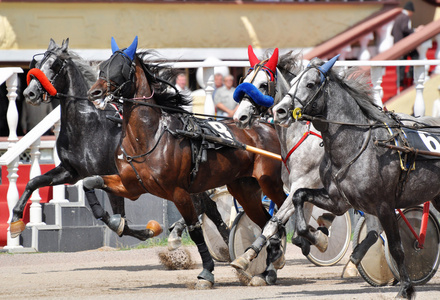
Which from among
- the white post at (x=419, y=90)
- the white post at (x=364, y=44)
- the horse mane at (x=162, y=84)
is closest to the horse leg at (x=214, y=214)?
the horse mane at (x=162, y=84)

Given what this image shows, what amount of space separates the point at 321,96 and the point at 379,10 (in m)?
9.83

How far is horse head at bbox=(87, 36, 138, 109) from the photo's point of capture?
358 inches

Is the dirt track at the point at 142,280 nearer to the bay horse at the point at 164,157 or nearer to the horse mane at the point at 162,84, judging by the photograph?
the bay horse at the point at 164,157

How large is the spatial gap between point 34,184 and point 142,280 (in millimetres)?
1823

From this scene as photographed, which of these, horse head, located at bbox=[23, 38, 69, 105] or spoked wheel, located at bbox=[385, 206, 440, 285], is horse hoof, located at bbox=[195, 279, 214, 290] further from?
horse head, located at bbox=[23, 38, 69, 105]

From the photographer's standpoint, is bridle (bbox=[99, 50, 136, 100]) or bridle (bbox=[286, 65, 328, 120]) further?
bridle (bbox=[99, 50, 136, 100])

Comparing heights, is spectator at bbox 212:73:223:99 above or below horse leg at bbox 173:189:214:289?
above

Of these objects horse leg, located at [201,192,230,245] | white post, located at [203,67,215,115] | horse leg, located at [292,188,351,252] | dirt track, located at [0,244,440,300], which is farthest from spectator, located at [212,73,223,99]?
horse leg, located at [292,188,351,252]

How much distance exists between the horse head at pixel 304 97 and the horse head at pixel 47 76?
3353mm

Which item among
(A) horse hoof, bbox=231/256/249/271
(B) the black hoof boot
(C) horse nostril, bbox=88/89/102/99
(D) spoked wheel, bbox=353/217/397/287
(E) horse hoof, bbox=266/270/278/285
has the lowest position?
(E) horse hoof, bbox=266/270/278/285

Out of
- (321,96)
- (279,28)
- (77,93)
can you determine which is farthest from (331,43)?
(321,96)

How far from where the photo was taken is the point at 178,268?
1091 cm

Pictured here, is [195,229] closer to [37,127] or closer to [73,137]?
[73,137]

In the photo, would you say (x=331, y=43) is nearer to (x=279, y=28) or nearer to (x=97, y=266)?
(x=279, y=28)
